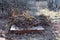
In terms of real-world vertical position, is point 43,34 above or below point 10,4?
below

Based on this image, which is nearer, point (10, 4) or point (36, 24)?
point (36, 24)

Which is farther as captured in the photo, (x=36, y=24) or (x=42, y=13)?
(x=42, y=13)

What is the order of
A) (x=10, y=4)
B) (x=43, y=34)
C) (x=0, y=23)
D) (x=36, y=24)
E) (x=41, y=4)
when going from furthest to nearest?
(x=41, y=4)
(x=10, y=4)
(x=0, y=23)
(x=36, y=24)
(x=43, y=34)

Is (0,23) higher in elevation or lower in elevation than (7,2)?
lower

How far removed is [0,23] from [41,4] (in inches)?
67.2

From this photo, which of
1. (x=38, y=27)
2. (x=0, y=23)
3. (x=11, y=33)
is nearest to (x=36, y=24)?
(x=38, y=27)

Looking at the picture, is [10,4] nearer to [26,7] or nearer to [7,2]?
[7,2]

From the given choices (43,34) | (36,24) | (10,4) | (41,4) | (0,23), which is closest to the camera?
(43,34)

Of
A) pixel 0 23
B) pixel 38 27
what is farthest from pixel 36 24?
pixel 0 23

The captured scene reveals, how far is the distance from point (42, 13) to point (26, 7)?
81cm

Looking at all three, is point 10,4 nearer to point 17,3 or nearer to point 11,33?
point 17,3

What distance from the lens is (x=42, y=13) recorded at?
467cm

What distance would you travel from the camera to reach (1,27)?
416 centimetres

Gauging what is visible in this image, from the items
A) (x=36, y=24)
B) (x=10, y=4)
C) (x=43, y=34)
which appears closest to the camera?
(x=43, y=34)
